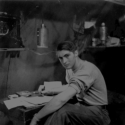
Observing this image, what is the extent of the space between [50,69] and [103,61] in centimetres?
77

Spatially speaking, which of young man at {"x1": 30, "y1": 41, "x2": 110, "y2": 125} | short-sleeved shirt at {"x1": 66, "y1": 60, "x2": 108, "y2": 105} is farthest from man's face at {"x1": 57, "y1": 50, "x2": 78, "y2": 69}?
short-sleeved shirt at {"x1": 66, "y1": 60, "x2": 108, "y2": 105}

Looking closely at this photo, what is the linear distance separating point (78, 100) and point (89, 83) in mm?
320

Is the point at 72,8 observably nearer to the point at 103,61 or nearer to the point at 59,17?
the point at 59,17

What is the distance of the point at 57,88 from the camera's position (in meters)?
2.17

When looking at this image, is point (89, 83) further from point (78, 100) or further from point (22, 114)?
point (22, 114)

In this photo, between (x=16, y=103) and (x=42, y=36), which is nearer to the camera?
(x=16, y=103)

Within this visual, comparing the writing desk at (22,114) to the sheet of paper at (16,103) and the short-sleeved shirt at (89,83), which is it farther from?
the short-sleeved shirt at (89,83)

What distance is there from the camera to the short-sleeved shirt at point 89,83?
156 centimetres

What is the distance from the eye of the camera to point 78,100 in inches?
72.4

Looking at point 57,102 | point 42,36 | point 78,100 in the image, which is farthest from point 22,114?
point 42,36

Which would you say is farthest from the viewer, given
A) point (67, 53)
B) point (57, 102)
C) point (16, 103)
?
point (67, 53)

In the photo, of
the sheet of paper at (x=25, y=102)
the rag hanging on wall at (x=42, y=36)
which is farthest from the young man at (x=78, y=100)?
the rag hanging on wall at (x=42, y=36)

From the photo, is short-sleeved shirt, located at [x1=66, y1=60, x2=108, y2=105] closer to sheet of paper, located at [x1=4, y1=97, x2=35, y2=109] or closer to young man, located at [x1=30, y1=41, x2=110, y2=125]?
young man, located at [x1=30, y1=41, x2=110, y2=125]

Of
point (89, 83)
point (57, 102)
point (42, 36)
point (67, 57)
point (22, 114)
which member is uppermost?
point (42, 36)
